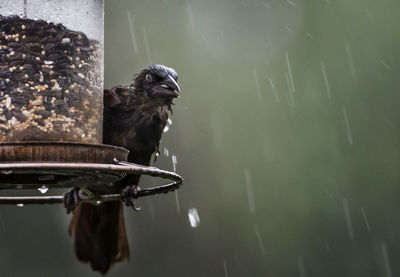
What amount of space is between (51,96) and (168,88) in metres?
1.05

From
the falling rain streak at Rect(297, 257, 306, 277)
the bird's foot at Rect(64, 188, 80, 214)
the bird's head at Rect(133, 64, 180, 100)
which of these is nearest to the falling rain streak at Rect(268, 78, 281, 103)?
the falling rain streak at Rect(297, 257, 306, 277)

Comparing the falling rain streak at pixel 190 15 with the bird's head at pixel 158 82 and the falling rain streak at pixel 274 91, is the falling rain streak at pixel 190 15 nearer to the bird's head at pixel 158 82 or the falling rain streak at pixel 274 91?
the falling rain streak at pixel 274 91

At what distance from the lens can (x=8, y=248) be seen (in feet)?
25.6

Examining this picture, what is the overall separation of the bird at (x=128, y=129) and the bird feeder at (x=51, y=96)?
2.26 ft

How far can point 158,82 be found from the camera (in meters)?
4.39

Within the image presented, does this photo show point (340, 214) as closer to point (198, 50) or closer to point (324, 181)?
point (324, 181)

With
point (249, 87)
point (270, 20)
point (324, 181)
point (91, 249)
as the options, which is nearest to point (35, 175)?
point (91, 249)

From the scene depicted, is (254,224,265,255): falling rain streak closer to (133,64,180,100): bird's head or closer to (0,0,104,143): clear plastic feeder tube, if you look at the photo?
(133,64,180,100): bird's head

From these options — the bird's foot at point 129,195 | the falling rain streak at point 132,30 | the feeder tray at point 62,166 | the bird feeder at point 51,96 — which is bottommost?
the bird's foot at point 129,195

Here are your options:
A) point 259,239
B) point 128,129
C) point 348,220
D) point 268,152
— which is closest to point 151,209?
point 259,239

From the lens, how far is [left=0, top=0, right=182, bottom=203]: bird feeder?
3.15m

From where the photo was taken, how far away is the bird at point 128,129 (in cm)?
436

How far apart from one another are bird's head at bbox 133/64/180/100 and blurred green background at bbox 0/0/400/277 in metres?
3.43

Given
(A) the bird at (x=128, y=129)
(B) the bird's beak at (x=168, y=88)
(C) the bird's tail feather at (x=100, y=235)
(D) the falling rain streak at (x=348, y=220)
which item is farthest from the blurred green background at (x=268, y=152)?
(B) the bird's beak at (x=168, y=88)
